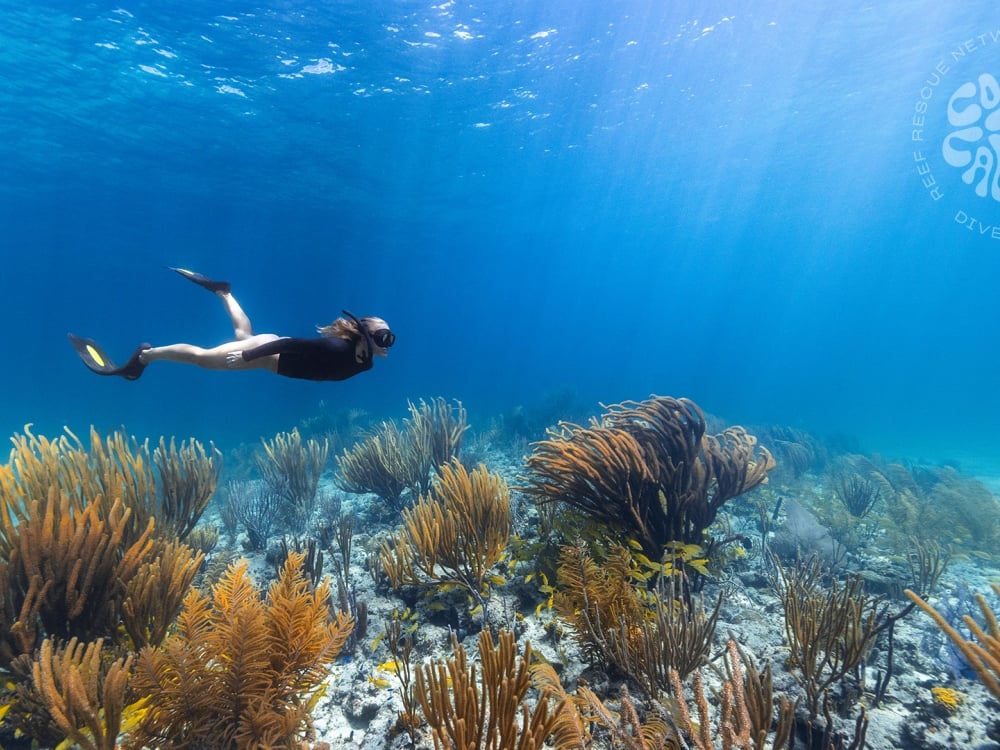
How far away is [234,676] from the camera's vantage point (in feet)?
7.75

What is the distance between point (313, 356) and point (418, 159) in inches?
1068

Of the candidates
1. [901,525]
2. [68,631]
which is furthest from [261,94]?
[901,525]

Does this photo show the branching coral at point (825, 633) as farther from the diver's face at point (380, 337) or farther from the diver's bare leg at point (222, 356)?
the diver's bare leg at point (222, 356)

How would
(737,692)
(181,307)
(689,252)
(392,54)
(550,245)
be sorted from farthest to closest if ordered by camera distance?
1. (689,252)
2. (181,307)
3. (550,245)
4. (392,54)
5. (737,692)

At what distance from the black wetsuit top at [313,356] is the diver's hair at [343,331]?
0.07 m

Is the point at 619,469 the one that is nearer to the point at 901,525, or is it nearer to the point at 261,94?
the point at 901,525

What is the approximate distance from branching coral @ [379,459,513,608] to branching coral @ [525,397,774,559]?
21.4 inches

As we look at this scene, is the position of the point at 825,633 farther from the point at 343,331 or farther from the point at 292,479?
the point at 292,479

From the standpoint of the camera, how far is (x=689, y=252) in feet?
239

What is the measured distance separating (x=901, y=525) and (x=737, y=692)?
28.6 ft

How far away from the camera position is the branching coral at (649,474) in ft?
13.6

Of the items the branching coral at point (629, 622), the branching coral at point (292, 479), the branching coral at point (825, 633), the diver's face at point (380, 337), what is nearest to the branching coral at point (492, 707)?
the branching coral at point (629, 622)

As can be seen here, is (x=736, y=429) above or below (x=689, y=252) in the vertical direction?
below

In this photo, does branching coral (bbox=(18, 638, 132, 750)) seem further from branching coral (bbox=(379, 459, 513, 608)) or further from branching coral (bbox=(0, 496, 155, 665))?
branching coral (bbox=(379, 459, 513, 608))
